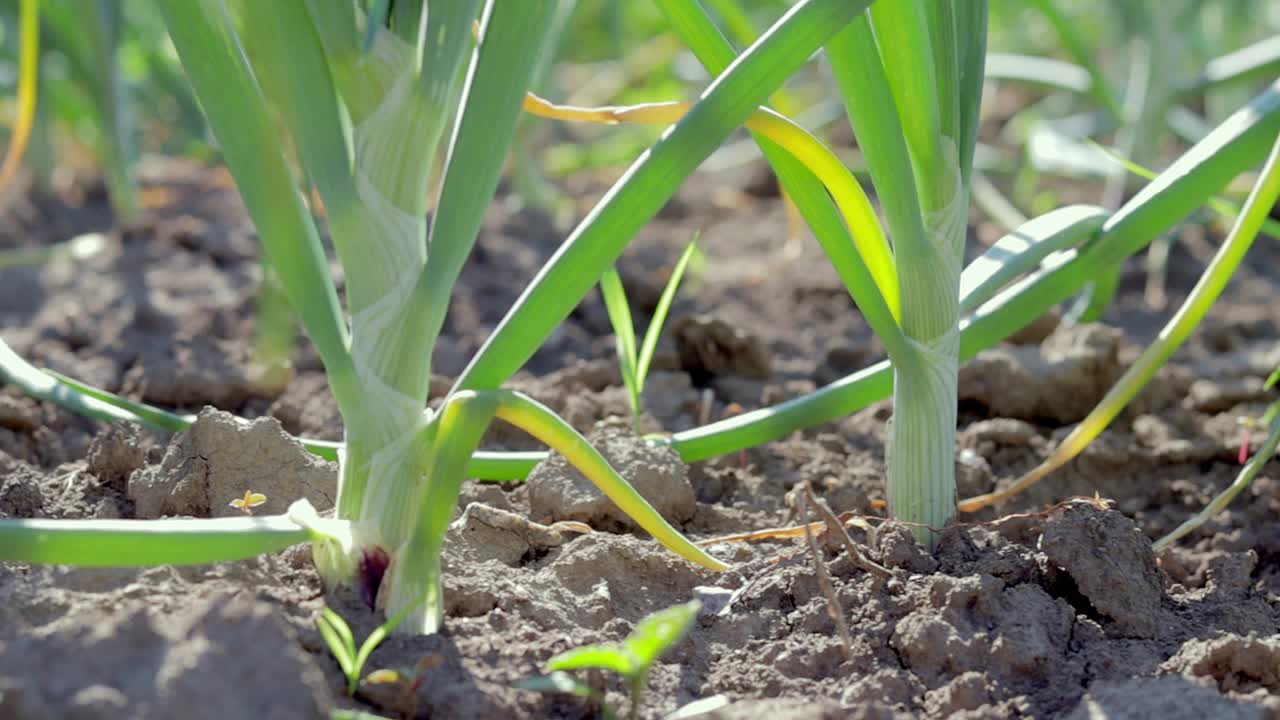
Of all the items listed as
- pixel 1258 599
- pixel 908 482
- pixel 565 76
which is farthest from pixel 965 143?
pixel 565 76

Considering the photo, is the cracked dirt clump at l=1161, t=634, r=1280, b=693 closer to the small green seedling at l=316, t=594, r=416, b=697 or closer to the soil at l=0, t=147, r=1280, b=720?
the soil at l=0, t=147, r=1280, b=720

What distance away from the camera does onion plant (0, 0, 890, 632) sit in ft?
2.97

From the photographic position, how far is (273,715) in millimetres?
779

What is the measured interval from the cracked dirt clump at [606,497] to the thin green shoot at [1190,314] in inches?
9.8

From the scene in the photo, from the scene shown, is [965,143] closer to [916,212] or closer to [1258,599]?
[916,212]

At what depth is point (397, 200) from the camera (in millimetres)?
957

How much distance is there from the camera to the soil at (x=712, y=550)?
887mm

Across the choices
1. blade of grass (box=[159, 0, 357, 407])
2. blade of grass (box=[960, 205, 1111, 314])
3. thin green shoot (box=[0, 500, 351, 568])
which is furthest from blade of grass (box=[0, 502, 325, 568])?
blade of grass (box=[960, 205, 1111, 314])

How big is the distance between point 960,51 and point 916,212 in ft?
0.49

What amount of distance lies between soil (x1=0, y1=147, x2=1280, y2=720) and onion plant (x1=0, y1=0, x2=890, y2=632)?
0.08m

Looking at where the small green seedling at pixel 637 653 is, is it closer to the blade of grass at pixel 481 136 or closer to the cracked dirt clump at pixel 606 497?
the blade of grass at pixel 481 136

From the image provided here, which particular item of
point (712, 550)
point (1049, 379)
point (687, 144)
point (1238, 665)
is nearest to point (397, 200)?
point (687, 144)

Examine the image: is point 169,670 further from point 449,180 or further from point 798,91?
point 798,91

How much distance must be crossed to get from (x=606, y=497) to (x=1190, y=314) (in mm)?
541
